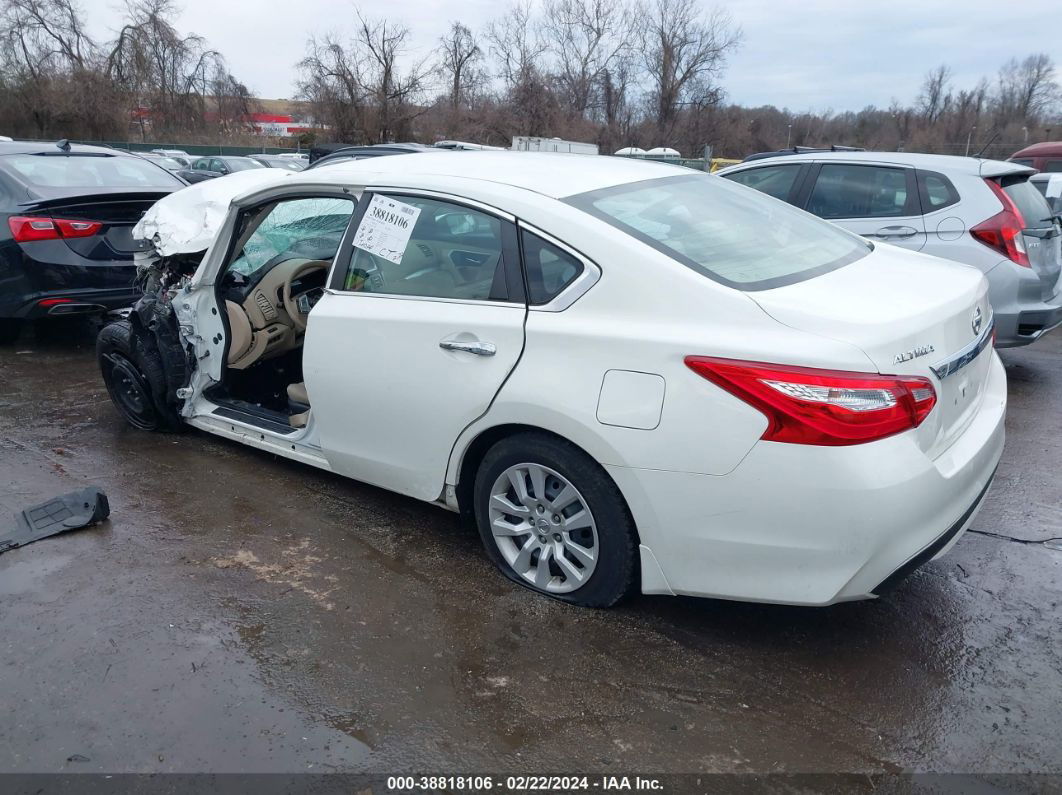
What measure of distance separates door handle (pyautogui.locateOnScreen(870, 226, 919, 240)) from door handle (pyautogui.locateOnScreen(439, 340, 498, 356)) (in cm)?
430

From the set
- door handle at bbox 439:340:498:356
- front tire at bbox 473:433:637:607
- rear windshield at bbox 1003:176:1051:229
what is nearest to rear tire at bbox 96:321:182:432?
door handle at bbox 439:340:498:356

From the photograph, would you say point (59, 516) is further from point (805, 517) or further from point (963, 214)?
point (963, 214)

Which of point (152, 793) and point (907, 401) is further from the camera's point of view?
point (907, 401)

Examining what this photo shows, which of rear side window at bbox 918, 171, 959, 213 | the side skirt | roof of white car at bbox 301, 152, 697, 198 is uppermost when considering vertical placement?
roof of white car at bbox 301, 152, 697, 198

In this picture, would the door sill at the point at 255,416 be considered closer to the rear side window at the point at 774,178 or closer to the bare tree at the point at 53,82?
the rear side window at the point at 774,178

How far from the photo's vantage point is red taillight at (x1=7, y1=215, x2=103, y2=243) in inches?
241

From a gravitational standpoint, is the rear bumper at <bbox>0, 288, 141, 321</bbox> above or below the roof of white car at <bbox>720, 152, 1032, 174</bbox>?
below

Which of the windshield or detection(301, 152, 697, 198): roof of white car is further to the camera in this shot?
the windshield

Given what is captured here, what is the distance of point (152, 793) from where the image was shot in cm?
225

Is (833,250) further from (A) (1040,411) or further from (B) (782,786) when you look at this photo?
(A) (1040,411)

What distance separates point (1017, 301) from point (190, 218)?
532 centimetres

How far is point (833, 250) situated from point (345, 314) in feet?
6.65

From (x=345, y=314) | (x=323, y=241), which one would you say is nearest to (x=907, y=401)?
(x=345, y=314)

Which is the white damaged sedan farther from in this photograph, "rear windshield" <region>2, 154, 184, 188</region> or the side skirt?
"rear windshield" <region>2, 154, 184, 188</region>
